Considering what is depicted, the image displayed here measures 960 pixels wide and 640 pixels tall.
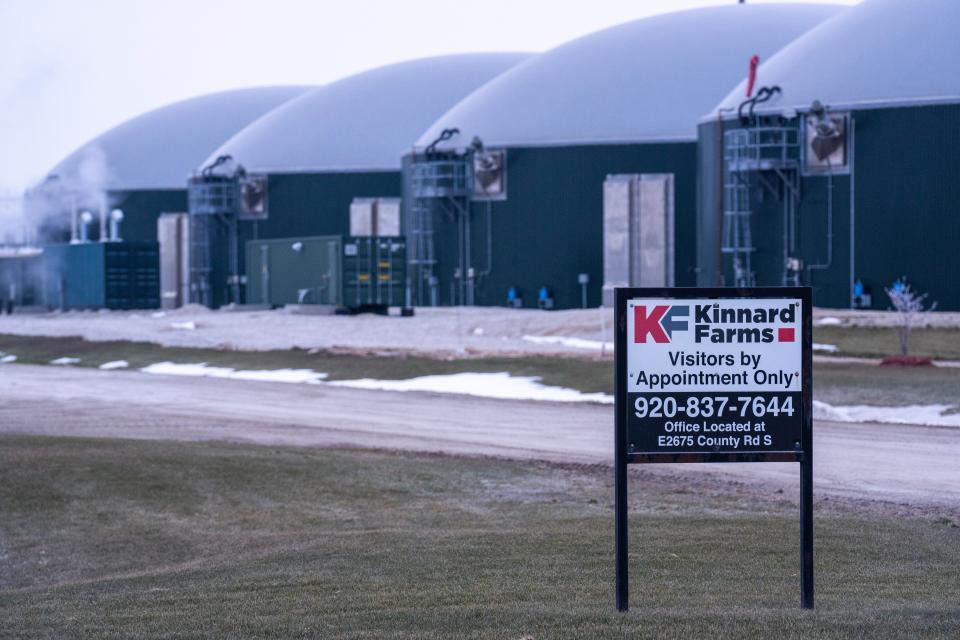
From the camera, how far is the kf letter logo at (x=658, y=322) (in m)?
8.93

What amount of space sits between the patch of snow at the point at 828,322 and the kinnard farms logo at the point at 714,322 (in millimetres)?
36081

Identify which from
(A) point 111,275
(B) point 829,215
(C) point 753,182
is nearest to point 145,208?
(A) point 111,275

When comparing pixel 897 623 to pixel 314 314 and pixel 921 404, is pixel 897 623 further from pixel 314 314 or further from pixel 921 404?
pixel 314 314

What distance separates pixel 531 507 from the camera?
54.8ft

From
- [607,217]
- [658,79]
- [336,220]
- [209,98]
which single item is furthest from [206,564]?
[209,98]

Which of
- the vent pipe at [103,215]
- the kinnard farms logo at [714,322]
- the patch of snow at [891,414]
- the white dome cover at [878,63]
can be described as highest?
the white dome cover at [878,63]

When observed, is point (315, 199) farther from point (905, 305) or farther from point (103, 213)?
point (905, 305)

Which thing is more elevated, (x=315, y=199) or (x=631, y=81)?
(x=631, y=81)

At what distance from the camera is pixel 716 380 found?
900 cm

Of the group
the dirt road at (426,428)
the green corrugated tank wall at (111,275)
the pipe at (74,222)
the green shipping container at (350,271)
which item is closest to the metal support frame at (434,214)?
the green shipping container at (350,271)

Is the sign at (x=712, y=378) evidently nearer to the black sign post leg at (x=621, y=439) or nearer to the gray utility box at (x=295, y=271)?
the black sign post leg at (x=621, y=439)

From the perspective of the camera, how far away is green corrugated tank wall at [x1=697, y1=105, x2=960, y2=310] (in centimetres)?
4547

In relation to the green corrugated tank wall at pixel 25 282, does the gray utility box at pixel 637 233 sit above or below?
above

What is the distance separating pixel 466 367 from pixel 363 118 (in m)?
46.1
